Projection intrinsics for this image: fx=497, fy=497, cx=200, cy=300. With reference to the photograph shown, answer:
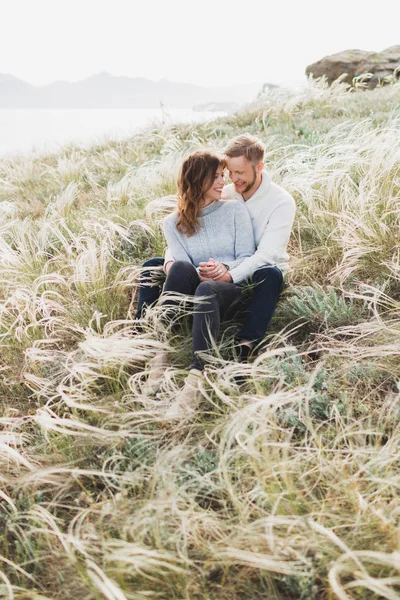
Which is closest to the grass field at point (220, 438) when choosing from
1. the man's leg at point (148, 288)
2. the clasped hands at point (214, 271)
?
the man's leg at point (148, 288)

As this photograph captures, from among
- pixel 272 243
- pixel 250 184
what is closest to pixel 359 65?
pixel 250 184

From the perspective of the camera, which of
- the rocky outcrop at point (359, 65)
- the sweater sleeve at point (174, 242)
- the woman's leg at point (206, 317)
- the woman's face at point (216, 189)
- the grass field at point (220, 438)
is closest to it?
the grass field at point (220, 438)

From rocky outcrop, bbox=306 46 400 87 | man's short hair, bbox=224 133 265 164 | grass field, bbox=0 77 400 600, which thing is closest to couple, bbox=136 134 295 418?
man's short hair, bbox=224 133 265 164

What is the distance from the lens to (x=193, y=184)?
3203mm

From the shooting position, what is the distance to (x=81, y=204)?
5.82 metres

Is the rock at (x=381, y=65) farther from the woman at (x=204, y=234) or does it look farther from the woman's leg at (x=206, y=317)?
the woman's leg at (x=206, y=317)

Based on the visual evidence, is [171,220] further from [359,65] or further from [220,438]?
[359,65]

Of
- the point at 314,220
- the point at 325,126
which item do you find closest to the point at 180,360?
the point at 314,220

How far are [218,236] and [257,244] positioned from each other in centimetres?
28

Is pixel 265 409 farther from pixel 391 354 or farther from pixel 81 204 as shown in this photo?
pixel 81 204

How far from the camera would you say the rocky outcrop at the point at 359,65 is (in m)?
11.5

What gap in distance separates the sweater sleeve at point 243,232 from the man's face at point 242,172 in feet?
0.42

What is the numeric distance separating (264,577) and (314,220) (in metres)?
2.73

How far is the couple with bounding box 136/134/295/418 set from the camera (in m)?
2.92
